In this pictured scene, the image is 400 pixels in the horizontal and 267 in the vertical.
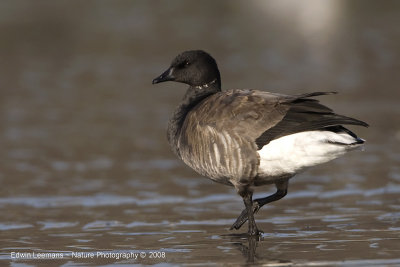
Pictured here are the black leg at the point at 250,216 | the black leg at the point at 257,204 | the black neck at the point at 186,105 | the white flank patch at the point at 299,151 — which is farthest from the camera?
the black neck at the point at 186,105

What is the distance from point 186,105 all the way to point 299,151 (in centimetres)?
181

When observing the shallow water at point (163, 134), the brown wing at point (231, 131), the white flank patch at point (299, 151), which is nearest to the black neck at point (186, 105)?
the brown wing at point (231, 131)

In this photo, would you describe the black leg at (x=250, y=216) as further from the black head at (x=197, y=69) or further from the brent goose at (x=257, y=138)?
the black head at (x=197, y=69)

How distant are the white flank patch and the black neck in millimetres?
1179

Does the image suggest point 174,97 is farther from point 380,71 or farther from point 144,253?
point 144,253

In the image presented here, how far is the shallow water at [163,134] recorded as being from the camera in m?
7.24

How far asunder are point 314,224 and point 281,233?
0.51 metres

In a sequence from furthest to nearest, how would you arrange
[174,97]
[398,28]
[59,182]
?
[398,28] → [174,97] → [59,182]

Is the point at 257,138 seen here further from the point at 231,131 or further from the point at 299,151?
the point at 299,151

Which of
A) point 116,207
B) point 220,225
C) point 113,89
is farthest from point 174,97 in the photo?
point 220,225

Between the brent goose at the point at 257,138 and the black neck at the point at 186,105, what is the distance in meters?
0.08

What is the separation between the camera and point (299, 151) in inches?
279

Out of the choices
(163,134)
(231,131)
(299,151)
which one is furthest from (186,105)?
(163,134)

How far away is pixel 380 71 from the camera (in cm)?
1794
